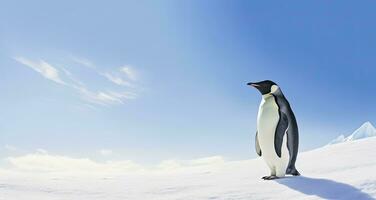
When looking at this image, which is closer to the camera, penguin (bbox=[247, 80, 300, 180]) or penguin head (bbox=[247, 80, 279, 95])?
penguin (bbox=[247, 80, 300, 180])

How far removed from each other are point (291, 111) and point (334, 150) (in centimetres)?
307

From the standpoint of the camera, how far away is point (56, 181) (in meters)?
8.28

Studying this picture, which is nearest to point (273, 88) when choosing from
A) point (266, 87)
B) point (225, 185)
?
point (266, 87)

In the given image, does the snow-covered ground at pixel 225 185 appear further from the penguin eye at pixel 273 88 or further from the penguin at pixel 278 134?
the penguin eye at pixel 273 88

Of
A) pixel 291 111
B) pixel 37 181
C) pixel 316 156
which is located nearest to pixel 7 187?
pixel 37 181

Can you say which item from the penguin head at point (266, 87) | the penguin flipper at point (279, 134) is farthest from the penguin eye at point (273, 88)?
the penguin flipper at point (279, 134)

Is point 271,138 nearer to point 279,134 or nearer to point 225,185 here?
point 279,134

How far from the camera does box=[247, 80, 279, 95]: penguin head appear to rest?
326 inches

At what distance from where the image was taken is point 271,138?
7.94 meters

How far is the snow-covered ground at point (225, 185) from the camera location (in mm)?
6324

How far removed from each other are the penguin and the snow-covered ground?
0.37 meters

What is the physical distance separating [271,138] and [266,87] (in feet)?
3.07

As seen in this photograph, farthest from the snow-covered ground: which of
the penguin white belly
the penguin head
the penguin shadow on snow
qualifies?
the penguin head

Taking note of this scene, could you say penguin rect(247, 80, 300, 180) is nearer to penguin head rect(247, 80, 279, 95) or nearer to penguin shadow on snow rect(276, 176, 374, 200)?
penguin head rect(247, 80, 279, 95)
